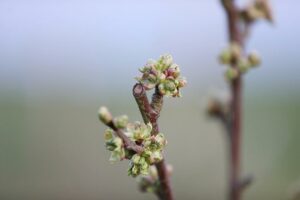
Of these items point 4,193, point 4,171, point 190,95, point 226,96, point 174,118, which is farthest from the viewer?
point 190,95

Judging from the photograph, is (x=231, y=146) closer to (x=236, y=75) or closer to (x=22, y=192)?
(x=236, y=75)

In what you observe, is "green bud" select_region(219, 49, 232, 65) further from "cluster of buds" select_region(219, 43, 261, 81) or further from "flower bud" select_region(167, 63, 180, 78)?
"flower bud" select_region(167, 63, 180, 78)

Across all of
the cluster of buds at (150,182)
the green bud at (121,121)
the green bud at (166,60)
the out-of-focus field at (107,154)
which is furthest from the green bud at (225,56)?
the out-of-focus field at (107,154)

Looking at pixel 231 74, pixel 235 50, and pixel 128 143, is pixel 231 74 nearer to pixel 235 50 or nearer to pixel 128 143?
pixel 235 50

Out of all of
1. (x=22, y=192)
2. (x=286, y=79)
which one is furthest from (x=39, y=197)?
(x=286, y=79)

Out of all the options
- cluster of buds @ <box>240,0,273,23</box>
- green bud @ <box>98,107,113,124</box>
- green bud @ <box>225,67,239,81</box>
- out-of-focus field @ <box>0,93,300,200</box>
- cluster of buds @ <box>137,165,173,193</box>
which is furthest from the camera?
out-of-focus field @ <box>0,93,300,200</box>

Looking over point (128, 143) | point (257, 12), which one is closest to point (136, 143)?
point (128, 143)

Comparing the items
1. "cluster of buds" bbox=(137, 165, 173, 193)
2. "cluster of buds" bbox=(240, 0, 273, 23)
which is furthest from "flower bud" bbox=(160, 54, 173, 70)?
"cluster of buds" bbox=(240, 0, 273, 23)
